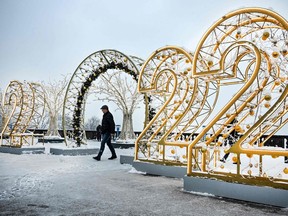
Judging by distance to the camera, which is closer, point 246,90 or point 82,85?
point 246,90

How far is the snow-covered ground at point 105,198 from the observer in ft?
13.5

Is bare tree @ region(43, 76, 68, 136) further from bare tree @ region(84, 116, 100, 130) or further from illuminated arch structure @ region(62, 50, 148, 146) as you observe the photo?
bare tree @ region(84, 116, 100, 130)

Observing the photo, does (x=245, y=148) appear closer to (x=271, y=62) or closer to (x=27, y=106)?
(x=271, y=62)

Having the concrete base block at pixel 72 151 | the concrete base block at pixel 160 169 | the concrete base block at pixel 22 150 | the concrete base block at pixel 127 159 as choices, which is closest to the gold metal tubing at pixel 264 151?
the concrete base block at pixel 160 169

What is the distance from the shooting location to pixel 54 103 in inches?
1085

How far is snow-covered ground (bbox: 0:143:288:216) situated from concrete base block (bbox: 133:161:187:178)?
11.2 inches

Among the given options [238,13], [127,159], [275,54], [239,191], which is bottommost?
[239,191]

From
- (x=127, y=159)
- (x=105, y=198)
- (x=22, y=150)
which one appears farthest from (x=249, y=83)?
(x=22, y=150)

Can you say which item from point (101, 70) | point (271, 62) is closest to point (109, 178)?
point (271, 62)

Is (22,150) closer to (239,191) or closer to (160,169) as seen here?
(160,169)

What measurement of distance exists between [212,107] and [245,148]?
3.11 meters

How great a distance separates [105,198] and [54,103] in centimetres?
2405

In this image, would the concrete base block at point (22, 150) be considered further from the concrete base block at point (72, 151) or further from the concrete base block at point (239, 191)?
the concrete base block at point (239, 191)

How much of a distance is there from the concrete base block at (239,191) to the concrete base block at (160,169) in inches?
59.0
